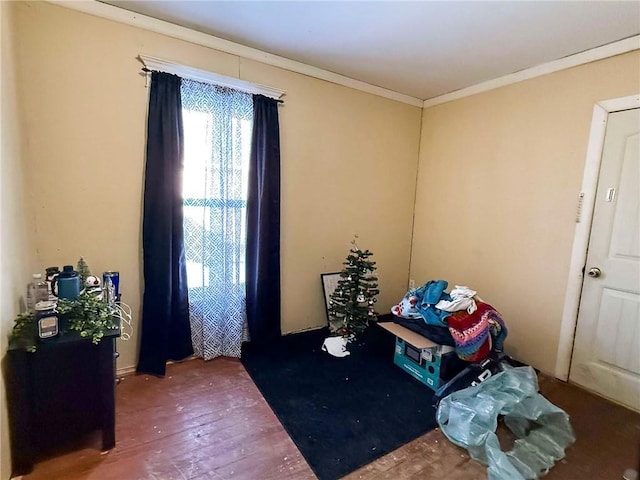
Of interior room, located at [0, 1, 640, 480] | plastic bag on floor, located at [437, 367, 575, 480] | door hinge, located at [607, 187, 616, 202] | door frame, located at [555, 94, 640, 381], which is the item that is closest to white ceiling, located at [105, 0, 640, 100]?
interior room, located at [0, 1, 640, 480]

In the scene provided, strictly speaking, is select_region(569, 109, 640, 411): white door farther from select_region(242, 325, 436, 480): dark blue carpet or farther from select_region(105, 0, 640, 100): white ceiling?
select_region(242, 325, 436, 480): dark blue carpet

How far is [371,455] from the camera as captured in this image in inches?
66.1

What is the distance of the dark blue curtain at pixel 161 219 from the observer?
2.18 metres

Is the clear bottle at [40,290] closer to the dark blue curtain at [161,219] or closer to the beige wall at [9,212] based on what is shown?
the beige wall at [9,212]

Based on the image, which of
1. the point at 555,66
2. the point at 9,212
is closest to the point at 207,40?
the point at 9,212

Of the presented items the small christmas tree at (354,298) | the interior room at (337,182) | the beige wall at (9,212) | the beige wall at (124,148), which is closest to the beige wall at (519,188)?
the interior room at (337,182)

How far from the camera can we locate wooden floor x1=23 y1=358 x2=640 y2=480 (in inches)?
60.5

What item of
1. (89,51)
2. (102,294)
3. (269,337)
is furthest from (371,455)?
(89,51)

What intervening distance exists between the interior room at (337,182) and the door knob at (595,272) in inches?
4.6

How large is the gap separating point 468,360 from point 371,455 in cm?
99

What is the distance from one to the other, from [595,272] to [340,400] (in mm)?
2122

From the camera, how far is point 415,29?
6.98 feet

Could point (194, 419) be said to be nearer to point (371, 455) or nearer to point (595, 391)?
point (371, 455)

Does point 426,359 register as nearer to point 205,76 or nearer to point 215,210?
point 215,210
